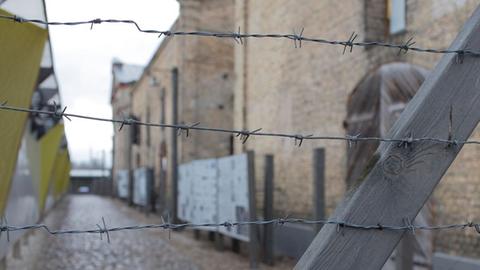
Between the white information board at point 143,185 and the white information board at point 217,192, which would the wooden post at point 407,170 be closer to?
the white information board at point 217,192

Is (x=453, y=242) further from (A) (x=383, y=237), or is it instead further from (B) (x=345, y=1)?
(A) (x=383, y=237)

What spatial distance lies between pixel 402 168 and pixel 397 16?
6.76 m

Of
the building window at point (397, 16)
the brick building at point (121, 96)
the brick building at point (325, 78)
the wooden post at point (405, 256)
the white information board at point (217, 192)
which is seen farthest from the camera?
the brick building at point (121, 96)

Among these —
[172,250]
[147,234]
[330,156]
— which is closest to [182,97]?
[147,234]

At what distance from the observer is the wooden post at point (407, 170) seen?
197cm

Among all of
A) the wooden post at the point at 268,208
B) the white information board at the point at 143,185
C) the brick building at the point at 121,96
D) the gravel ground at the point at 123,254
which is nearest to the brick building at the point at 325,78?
the wooden post at the point at 268,208

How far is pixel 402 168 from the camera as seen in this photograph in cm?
204

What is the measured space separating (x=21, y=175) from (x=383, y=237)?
19.1ft

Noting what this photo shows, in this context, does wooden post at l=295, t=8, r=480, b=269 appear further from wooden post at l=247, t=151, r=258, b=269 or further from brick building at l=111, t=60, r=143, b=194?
brick building at l=111, t=60, r=143, b=194

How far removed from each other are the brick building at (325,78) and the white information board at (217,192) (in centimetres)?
168

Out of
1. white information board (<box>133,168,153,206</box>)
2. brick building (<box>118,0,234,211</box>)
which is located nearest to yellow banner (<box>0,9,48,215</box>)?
brick building (<box>118,0,234,211</box>)

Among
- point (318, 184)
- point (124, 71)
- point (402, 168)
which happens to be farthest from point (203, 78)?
point (124, 71)

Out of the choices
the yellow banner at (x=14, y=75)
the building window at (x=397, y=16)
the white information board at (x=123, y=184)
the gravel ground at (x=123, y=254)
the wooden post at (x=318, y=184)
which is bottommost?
Result: the gravel ground at (x=123, y=254)

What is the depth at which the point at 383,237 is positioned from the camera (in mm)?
2006
